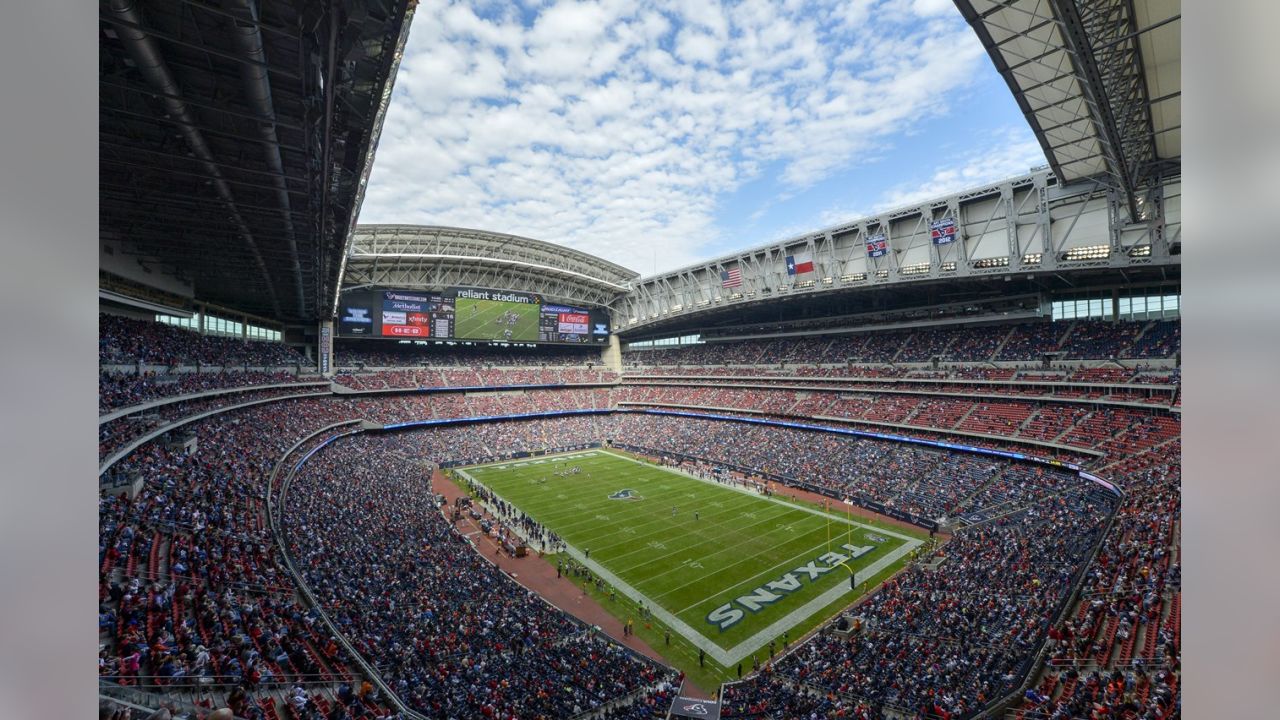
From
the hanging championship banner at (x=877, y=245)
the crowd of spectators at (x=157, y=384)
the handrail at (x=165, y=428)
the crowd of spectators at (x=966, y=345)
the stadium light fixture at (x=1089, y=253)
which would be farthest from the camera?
the hanging championship banner at (x=877, y=245)

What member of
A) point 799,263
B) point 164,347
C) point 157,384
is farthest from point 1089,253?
point 164,347

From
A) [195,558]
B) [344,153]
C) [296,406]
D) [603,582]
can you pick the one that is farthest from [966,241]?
[296,406]

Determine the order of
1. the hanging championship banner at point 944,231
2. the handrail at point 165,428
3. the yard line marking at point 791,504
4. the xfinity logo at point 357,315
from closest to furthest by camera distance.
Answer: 1. the handrail at point 165,428
2. the yard line marking at point 791,504
3. the hanging championship banner at point 944,231
4. the xfinity logo at point 357,315

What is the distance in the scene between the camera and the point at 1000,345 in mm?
40469

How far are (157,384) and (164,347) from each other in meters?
6.21

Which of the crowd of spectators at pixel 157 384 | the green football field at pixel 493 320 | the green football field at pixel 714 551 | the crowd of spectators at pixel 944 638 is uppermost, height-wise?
the green football field at pixel 493 320

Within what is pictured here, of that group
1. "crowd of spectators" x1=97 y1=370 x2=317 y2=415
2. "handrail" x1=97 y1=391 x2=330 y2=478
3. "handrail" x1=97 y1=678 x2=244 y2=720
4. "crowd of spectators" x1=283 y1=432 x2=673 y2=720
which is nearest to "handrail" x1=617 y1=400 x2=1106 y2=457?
"crowd of spectators" x1=283 y1=432 x2=673 y2=720

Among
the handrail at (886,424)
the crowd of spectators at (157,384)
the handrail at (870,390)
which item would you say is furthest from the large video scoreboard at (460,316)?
the crowd of spectators at (157,384)

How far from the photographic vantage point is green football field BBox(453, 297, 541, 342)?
194 ft

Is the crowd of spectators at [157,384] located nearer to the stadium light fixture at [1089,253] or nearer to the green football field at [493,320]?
the green football field at [493,320]

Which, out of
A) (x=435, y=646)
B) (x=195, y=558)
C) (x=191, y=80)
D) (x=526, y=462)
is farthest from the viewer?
(x=526, y=462)

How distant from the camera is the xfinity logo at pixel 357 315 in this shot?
5300cm

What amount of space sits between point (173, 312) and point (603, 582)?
3024 cm

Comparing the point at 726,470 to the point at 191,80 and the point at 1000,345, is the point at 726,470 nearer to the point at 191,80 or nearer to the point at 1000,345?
the point at 1000,345
